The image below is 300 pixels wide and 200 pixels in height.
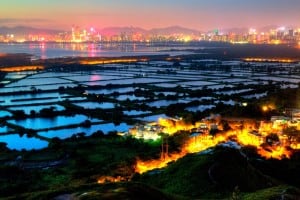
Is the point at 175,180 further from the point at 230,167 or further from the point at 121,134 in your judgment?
the point at 121,134

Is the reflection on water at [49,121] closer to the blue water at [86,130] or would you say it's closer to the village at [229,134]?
the blue water at [86,130]

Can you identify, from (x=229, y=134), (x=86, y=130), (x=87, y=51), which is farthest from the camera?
(x=87, y=51)

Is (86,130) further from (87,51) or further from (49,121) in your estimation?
(87,51)

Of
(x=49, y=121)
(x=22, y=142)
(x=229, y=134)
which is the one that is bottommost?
(x=22, y=142)

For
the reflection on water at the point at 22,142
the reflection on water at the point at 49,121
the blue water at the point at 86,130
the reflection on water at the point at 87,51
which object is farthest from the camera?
the reflection on water at the point at 87,51

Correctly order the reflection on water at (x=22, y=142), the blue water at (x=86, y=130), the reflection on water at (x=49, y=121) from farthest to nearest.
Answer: the reflection on water at (x=49, y=121) < the blue water at (x=86, y=130) < the reflection on water at (x=22, y=142)

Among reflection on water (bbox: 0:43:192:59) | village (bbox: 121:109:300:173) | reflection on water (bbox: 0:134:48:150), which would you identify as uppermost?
reflection on water (bbox: 0:43:192:59)

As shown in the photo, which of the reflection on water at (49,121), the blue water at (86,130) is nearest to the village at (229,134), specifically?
the blue water at (86,130)

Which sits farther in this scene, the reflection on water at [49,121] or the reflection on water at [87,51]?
the reflection on water at [87,51]

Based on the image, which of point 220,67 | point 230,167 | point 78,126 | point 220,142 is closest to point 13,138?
point 78,126

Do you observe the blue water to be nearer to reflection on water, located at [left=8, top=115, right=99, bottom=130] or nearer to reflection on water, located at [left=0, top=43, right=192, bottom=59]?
reflection on water, located at [left=8, top=115, right=99, bottom=130]

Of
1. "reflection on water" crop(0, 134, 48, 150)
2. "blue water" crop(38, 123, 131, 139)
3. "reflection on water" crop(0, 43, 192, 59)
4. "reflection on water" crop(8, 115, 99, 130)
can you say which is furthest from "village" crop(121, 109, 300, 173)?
"reflection on water" crop(0, 43, 192, 59)

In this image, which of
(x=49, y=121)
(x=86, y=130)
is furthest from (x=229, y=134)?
(x=49, y=121)
